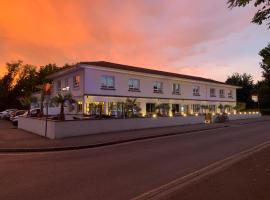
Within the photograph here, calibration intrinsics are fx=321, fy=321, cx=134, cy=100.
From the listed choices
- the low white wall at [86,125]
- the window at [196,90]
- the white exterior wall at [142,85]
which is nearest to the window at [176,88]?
the white exterior wall at [142,85]

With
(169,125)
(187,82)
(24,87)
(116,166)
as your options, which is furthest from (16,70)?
(116,166)

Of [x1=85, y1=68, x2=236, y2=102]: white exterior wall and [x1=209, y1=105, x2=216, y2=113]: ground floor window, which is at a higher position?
[x1=85, y1=68, x2=236, y2=102]: white exterior wall

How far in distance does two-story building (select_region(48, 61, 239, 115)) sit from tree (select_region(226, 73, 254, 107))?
2977 cm

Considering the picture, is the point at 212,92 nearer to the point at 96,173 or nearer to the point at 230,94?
the point at 230,94

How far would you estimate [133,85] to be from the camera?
3662 cm

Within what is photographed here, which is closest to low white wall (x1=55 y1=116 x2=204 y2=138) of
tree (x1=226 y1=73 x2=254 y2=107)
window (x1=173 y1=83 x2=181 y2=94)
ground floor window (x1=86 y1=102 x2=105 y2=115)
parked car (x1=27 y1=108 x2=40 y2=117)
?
ground floor window (x1=86 y1=102 x2=105 y2=115)

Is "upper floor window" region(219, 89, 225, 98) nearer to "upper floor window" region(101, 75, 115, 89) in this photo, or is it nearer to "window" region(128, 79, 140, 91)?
"window" region(128, 79, 140, 91)

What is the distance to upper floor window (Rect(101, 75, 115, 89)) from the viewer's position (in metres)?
33.1

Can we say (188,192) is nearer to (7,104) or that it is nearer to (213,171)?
(213,171)

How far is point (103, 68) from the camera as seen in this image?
107ft

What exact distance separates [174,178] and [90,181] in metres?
2.21

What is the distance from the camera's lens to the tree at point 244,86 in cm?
7656

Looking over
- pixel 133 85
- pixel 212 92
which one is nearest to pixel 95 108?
pixel 133 85

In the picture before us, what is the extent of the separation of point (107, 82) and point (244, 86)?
54098 millimetres
